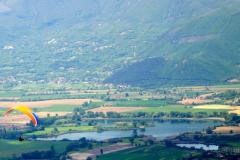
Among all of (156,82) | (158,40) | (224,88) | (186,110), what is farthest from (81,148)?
(158,40)

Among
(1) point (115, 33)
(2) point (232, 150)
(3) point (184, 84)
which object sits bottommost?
(2) point (232, 150)

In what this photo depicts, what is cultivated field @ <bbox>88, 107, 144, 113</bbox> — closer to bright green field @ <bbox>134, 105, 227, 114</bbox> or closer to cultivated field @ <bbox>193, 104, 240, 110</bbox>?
bright green field @ <bbox>134, 105, 227, 114</bbox>

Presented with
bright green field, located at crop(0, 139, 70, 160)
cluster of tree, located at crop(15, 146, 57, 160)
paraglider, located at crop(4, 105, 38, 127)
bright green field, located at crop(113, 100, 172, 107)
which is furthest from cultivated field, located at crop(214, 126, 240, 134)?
paraglider, located at crop(4, 105, 38, 127)

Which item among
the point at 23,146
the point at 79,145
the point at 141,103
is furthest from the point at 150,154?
the point at 141,103

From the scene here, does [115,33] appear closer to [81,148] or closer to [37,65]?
[37,65]

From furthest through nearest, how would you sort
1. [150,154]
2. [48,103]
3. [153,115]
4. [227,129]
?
[48,103], [153,115], [227,129], [150,154]

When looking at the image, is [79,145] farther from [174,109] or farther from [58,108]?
[58,108]
